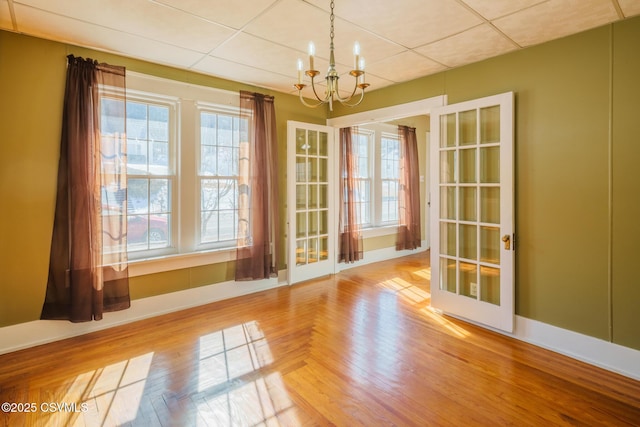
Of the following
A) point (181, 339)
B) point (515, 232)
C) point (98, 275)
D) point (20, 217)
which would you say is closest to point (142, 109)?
point (20, 217)

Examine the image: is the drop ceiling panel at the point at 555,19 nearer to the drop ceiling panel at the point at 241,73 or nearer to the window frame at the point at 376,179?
the drop ceiling panel at the point at 241,73

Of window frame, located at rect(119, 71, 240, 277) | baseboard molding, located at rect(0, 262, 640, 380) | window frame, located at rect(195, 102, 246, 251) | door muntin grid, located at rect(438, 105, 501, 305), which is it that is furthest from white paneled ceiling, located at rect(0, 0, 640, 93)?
baseboard molding, located at rect(0, 262, 640, 380)

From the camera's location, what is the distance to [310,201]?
4.81m

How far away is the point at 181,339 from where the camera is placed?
9.71 ft

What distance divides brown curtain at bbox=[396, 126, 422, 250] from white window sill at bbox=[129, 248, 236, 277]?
12.3 ft

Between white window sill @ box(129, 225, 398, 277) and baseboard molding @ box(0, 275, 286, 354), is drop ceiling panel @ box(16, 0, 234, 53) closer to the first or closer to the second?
white window sill @ box(129, 225, 398, 277)

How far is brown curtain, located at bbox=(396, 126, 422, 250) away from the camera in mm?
6445

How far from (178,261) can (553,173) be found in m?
3.93

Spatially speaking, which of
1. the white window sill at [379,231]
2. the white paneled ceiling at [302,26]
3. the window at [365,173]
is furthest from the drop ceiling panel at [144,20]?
the white window sill at [379,231]

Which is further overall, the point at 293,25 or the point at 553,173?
the point at 553,173

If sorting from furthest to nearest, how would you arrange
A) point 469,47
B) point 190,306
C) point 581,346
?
point 190,306, point 469,47, point 581,346

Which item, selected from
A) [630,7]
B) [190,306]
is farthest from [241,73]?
Answer: [630,7]

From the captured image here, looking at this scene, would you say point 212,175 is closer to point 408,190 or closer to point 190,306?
point 190,306

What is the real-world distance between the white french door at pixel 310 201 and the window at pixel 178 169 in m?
0.79
